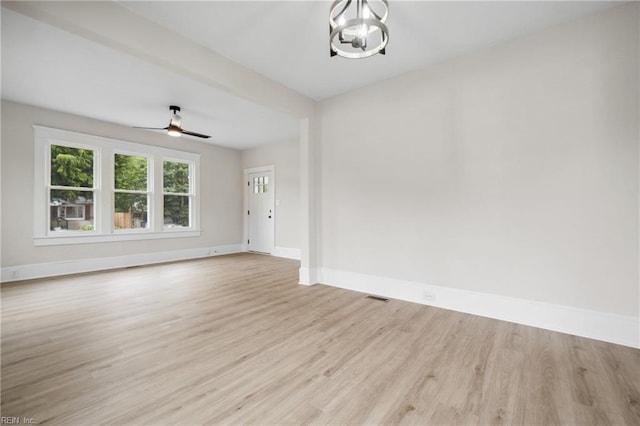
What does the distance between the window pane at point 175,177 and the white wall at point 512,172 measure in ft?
14.7

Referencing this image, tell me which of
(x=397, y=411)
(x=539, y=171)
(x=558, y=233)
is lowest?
(x=397, y=411)

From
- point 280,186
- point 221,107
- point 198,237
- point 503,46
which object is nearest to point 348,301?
point 503,46

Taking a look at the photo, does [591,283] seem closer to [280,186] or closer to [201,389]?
[201,389]

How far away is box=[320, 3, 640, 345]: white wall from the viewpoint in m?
2.31

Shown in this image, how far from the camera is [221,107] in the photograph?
174 inches

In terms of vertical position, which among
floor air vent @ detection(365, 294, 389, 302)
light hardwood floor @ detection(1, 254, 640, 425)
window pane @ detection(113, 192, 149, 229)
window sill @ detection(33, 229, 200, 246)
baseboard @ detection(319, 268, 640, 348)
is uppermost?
window pane @ detection(113, 192, 149, 229)

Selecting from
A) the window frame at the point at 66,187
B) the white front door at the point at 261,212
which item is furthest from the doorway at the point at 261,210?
the window frame at the point at 66,187

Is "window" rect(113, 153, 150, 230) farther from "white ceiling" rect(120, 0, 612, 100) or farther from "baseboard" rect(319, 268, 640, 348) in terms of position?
"baseboard" rect(319, 268, 640, 348)

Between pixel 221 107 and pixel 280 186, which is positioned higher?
pixel 221 107

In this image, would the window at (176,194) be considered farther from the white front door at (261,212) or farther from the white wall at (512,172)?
the white wall at (512,172)

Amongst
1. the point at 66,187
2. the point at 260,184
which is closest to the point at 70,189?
the point at 66,187

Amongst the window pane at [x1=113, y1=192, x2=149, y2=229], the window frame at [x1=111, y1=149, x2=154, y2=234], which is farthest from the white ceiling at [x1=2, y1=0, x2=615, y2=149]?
the window pane at [x1=113, y1=192, x2=149, y2=229]

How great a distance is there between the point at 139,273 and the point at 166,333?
2968 millimetres

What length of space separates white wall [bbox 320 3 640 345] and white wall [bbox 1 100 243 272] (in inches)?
171
